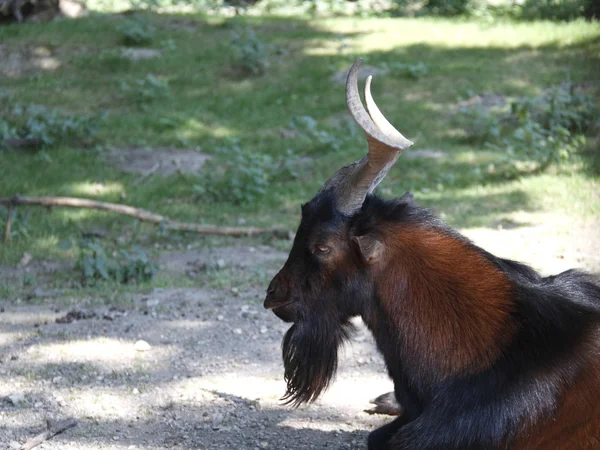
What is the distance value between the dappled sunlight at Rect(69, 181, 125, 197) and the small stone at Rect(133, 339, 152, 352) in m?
A: 4.03

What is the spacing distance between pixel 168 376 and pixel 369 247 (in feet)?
7.52

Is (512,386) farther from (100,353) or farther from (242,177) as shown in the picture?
(242,177)

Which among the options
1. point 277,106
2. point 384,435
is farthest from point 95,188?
point 384,435

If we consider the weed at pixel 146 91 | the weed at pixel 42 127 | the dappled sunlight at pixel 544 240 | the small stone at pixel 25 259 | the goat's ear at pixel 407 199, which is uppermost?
the goat's ear at pixel 407 199

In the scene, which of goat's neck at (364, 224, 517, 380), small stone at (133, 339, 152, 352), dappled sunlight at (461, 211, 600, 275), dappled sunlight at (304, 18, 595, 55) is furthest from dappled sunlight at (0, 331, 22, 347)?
dappled sunlight at (304, 18, 595, 55)

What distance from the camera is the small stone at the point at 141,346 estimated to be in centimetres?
595

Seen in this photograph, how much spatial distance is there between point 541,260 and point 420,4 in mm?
11470

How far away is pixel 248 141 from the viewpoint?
37.2ft

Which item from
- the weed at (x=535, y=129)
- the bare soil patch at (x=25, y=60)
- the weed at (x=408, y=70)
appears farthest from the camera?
the bare soil patch at (x=25, y=60)

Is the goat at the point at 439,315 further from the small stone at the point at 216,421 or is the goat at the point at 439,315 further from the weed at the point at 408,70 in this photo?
the weed at the point at 408,70

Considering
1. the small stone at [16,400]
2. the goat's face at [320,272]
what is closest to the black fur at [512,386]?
the goat's face at [320,272]

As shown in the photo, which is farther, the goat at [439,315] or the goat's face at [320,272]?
the goat's face at [320,272]

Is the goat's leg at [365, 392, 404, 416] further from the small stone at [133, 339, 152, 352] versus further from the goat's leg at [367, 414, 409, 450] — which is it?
the small stone at [133, 339, 152, 352]

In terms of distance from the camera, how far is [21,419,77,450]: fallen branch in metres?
4.52
